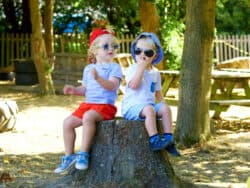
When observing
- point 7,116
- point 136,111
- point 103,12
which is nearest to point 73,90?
point 136,111

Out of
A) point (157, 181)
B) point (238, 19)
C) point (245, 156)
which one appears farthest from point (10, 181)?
point (238, 19)

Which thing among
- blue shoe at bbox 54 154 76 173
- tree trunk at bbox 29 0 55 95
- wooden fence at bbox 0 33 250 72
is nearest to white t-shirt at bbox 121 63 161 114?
blue shoe at bbox 54 154 76 173

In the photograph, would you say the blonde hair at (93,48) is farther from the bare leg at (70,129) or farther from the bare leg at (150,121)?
the bare leg at (150,121)

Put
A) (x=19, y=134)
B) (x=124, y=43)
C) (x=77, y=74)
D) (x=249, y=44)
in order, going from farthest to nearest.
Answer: (x=249, y=44) → (x=124, y=43) → (x=77, y=74) → (x=19, y=134)

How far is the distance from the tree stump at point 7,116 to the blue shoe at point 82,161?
532 centimetres

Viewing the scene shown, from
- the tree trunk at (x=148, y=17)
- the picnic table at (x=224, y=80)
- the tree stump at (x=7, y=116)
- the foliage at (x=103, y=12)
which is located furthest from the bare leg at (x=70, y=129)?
the foliage at (x=103, y=12)

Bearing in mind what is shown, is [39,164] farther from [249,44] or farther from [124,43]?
[249,44]

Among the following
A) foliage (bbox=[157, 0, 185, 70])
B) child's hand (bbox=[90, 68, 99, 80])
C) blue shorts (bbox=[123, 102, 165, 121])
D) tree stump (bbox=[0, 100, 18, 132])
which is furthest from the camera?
foliage (bbox=[157, 0, 185, 70])

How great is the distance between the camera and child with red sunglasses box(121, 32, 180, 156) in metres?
4.68

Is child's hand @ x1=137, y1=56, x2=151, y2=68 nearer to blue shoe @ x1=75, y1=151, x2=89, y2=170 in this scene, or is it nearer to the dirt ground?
blue shoe @ x1=75, y1=151, x2=89, y2=170

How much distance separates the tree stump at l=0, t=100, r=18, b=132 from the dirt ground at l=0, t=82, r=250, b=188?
0.40 ft

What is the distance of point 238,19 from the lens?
2553 cm

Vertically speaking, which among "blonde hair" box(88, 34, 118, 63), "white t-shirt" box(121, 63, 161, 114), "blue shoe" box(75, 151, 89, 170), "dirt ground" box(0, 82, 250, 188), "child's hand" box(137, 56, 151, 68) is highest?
"blonde hair" box(88, 34, 118, 63)

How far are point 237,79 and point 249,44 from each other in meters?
Result: 11.7
